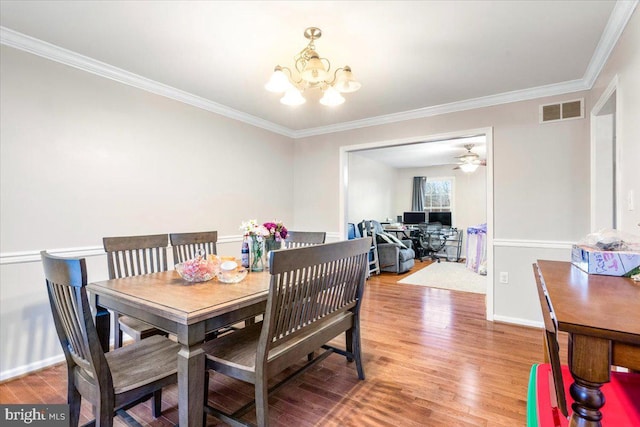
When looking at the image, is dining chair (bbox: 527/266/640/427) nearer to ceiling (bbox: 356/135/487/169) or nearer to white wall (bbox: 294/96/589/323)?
white wall (bbox: 294/96/589/323)

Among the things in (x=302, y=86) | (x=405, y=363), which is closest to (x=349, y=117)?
(x=302, y=86)

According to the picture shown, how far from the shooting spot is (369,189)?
7195 mm

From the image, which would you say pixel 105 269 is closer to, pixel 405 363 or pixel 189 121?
pixel 189 121

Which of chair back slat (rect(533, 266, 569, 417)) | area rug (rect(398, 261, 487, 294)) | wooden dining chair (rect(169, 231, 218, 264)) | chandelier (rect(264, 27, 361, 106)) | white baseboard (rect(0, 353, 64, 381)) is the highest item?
chandelier (rect(264, 27, 361, 106))

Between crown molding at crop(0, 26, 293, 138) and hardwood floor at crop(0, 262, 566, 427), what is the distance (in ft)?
7.77

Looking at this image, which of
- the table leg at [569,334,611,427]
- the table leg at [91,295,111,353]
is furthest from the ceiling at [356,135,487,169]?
the table leg at [569,334,611,427]

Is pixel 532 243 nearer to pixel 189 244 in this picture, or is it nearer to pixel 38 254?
pixel 189 244

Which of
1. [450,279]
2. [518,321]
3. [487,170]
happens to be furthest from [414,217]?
[518,321]

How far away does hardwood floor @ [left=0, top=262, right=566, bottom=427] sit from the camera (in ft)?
5.80

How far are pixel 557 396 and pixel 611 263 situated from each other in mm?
650

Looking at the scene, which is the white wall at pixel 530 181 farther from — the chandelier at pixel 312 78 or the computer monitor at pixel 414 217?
the computer monitor at pixel 414 217

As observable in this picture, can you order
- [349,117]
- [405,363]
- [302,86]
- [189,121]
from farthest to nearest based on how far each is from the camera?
[349,117]
[189,121]
[302,86]
[405,363]

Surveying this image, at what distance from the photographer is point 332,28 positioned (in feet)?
6.83

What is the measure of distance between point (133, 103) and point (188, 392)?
2.64m
